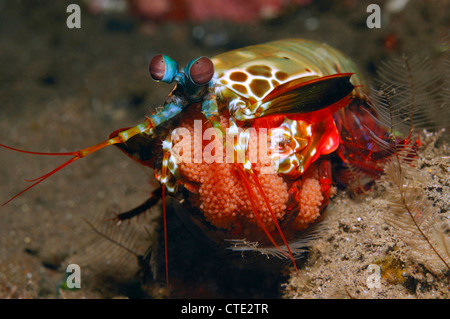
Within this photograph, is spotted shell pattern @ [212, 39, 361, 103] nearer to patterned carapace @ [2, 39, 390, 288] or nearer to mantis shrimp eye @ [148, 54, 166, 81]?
patterned carapace @ [2, 39, 390, 288]

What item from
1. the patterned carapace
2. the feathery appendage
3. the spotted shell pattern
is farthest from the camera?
the spotted shell pattern

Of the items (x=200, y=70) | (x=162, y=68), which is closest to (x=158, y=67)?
(x=162, y=68)

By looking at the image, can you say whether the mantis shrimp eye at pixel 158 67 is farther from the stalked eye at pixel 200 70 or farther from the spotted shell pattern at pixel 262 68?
the spotted shell pattern at pixel 262 68

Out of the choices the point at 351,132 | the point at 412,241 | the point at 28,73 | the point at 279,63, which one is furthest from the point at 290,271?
the point at 28,73

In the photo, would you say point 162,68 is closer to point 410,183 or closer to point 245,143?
point 245,143

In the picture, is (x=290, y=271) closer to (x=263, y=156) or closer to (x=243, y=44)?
(x=263, y=156)

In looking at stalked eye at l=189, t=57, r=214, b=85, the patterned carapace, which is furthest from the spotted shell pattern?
stalked eye at l=189, t=57, r=214, b=85
